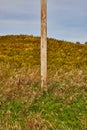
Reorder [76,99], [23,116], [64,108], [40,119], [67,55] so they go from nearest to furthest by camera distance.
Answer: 1. [40,119]
2. [23,116]
3. [64,108]
4. [76,99]
5. [67,55]

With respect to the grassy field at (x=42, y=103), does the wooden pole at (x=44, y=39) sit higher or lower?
higher

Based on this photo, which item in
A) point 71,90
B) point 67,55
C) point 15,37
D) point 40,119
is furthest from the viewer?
point 15,37

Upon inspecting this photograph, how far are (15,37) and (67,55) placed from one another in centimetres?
882

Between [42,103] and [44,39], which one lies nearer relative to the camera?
[42,103]

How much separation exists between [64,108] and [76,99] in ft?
3.61

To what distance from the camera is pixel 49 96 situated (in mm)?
15805

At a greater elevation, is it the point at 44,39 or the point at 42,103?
the point at 44,39

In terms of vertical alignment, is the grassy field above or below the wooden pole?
below

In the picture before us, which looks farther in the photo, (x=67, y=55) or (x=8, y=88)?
(x=67, y=55)

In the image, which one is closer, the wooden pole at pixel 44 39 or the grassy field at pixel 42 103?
the grassy field at pixel 42 103

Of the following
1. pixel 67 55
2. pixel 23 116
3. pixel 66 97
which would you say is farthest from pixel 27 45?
pixel 23 116

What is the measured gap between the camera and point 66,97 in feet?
51.3

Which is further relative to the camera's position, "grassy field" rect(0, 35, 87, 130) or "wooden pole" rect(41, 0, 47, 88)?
"wooden pole" rect(41, 0, 47, 88)

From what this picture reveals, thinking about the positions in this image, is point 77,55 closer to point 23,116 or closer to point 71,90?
point 71,90
